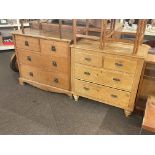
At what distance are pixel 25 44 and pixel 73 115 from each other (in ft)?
3.84

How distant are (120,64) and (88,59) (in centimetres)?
38

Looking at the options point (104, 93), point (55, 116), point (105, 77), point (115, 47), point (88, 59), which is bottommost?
point (55, 116)

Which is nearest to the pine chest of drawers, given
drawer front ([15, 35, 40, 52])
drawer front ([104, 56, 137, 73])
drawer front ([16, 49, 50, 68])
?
drawer front ([104, 56, 137, 73])

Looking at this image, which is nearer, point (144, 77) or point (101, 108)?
point (144, 77)

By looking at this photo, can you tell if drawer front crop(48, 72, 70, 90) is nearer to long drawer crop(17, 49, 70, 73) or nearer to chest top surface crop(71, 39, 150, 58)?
long drawer crop(17, 49, 70, 73)

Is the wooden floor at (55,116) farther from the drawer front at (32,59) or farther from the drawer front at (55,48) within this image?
the drawer front at (55,48)

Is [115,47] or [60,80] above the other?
[115,47]

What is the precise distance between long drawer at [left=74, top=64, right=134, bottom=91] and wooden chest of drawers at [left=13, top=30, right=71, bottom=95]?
20 centimetres

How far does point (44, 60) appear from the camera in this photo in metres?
2.40

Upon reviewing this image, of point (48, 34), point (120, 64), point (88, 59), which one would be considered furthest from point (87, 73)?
point (48, 34)

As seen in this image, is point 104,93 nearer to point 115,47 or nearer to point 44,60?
point 115,47
